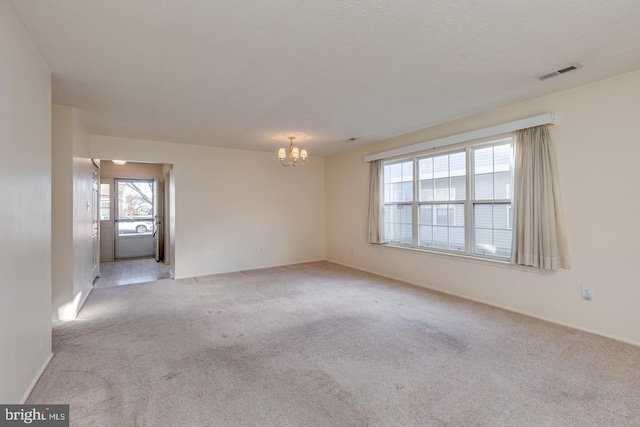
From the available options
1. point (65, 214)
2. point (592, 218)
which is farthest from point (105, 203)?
point (592, 218)

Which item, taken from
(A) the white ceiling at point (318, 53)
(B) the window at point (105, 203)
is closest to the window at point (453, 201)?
(A) the white ceiling at point (318, 53)

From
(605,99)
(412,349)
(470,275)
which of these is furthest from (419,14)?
(470,275)

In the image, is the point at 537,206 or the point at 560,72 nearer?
the point at 560,72

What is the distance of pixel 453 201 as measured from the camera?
450cm

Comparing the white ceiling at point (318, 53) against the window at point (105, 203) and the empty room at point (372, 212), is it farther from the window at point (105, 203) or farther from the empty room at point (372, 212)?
the window at point (105, 203)

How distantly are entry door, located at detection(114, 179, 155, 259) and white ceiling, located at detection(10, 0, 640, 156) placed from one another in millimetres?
4394

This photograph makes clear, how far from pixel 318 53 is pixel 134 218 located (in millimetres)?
7529

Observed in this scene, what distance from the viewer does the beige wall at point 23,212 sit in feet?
5.79

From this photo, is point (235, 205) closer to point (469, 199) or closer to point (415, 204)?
point (415, 204)

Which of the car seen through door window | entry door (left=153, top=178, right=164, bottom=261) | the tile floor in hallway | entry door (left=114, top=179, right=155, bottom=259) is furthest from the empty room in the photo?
the car seen through door window

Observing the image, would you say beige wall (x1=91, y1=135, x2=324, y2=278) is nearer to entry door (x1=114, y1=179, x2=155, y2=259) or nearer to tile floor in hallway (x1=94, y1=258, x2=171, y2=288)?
tile floor in hallway (x1=94, y1=258, x2=171, y2=288)

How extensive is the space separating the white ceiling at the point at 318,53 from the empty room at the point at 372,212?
0.07 ft

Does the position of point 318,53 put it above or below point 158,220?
above

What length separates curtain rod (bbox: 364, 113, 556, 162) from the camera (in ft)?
11.1
